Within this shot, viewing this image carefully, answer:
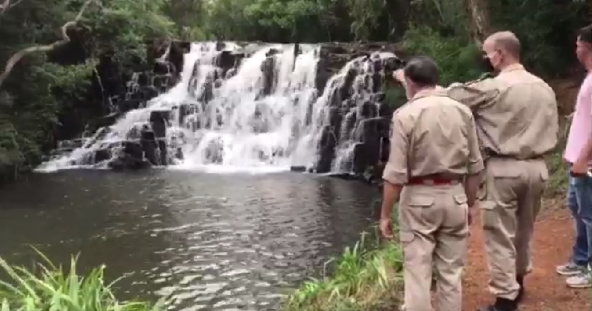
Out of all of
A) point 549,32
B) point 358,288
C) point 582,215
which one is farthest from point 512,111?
point 549,32

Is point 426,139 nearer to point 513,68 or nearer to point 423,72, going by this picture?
point 423,72

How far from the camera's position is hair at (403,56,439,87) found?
12.8 ft

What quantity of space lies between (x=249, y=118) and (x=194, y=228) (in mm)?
8606

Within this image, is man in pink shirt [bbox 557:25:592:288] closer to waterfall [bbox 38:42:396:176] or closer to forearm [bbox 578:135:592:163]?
forearm [bbox 578:135:592:163]

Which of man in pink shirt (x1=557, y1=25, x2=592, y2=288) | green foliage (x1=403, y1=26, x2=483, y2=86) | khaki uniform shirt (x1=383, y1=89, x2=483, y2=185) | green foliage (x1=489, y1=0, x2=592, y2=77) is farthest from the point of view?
green foliage (x1=403, y1=26, x2=483, y2=86)

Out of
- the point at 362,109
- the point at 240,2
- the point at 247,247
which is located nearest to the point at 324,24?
the point at 240,2

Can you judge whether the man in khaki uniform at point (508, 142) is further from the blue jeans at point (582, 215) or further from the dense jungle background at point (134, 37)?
the dense jungle background at point (134, 37)

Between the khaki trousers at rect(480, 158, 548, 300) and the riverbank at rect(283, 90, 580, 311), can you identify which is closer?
the khaki trousers at rect(480, 158, 548, 300)

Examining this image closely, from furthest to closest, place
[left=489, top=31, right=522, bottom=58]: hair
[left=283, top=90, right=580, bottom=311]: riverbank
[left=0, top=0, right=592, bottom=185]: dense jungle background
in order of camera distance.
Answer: [left=0, top=0, right=592, bottom=185]: dense jungle background → [left=283, top=90, right=580, bottom=311]: riverbank → [left=489, top=31, right=522, bottom=58]: hair

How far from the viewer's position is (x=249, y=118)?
1941 cm

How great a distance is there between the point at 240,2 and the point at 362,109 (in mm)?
11015

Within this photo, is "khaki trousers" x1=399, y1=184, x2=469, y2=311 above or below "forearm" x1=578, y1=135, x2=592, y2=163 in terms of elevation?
below

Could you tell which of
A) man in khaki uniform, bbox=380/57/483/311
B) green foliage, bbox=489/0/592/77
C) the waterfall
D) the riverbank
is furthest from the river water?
man in khaki uniform, bbox=380/57/483/311

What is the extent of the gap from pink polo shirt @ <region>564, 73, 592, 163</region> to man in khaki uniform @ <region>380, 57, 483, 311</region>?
3.19 feet
